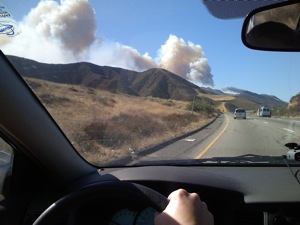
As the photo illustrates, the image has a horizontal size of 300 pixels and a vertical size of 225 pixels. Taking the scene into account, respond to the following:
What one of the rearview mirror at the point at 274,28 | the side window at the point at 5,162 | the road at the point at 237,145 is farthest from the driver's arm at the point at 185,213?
the road at the point at 237,145

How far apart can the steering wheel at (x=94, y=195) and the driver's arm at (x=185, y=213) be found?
0.38 m

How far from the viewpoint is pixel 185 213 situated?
1.84 meters

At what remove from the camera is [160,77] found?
7.41 metres

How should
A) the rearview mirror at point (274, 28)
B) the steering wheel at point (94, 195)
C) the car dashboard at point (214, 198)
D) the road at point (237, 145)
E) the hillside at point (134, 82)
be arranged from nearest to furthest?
the steering wheel at point (94, 195) → the rearview mirror at point (274, 28) → the car dashboard at point (214, 198) → the hillside at point (134, 82) → the road at point (237, 145)

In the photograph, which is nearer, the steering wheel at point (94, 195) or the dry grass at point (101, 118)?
the steering wheel at point (94, 195)

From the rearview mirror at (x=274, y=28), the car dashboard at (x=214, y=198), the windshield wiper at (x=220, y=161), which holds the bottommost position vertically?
the car dashboard at (x=214, y=198)

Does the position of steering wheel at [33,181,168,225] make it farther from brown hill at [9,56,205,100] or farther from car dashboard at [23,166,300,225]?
brown hill at [9,56,205,100]

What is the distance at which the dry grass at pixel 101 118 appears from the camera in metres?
5.26

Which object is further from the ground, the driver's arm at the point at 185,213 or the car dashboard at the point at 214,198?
the driver's arm at the point at 185,213

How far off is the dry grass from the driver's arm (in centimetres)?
281

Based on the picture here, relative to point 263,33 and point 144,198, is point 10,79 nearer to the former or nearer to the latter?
point 144,198

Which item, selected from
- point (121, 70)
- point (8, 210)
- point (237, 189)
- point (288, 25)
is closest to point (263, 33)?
point (288, 25)

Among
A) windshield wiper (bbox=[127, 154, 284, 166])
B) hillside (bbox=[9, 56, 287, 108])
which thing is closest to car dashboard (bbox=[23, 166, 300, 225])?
windshield wiper (bbox=[127, 154, 284, 166])

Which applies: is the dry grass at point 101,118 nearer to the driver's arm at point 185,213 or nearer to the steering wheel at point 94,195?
the steering wheel at point 94,195
